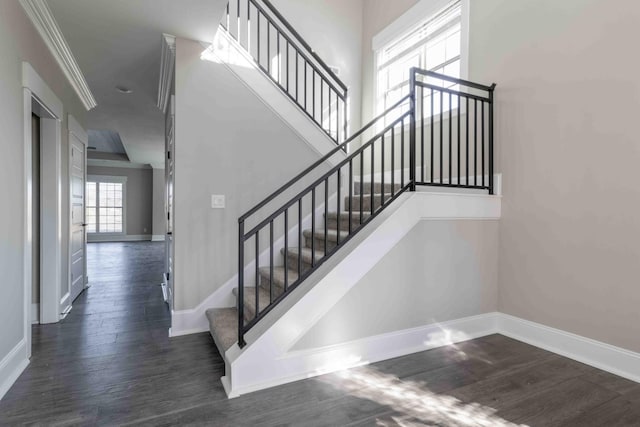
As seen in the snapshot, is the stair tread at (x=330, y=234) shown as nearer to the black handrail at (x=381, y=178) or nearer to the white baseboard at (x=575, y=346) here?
the black handrail at (x=381, y=178)

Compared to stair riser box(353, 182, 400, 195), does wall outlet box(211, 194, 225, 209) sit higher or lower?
lower

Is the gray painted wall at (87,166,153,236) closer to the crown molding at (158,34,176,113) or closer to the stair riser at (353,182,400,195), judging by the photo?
the crown molding at (158,34,176,113)

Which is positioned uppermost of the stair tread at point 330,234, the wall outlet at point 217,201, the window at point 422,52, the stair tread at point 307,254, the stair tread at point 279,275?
the window at point 422,52

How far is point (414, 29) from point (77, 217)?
4903mm

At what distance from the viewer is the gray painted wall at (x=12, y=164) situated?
2127mm

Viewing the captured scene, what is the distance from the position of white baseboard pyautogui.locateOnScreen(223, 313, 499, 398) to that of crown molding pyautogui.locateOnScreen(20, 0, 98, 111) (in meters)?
2.97

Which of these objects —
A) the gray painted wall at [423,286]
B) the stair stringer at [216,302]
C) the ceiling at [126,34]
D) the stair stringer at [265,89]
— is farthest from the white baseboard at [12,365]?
the stair stringer at [265,89]

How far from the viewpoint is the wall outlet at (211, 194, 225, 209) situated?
3156 mm

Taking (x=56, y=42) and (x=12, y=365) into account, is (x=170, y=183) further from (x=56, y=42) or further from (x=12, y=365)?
(x=12, y=365)

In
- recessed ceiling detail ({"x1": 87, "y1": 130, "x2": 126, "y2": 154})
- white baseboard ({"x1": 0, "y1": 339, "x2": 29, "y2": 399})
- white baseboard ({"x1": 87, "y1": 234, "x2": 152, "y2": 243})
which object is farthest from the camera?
white baseboard ({"x1": 87, "y1": 234, "x2": 152, "y2": 243})

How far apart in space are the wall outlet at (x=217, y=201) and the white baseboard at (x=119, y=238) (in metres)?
9.89

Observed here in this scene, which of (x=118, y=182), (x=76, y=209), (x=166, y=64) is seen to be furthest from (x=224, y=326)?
(x=118, y=182)

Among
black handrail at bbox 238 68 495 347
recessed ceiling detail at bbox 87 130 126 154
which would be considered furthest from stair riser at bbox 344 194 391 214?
recessed ceiling detail at bbox 87 130 126 154

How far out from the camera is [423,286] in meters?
2.70
